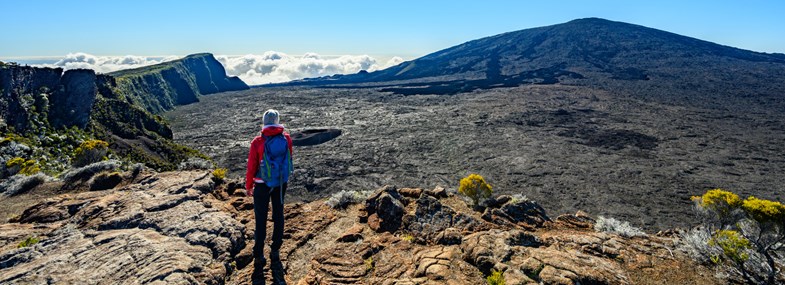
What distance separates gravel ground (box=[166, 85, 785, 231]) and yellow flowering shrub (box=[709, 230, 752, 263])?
13130mm

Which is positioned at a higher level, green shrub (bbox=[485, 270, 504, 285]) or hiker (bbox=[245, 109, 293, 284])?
hiker (bbox=[245, 109, 293, 284])

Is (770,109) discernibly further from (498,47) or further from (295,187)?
(498,47)

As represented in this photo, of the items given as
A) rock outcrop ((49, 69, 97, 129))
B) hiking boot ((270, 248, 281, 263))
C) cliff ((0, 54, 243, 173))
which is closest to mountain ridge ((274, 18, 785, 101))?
cliff ((0, 54, 243, 173))

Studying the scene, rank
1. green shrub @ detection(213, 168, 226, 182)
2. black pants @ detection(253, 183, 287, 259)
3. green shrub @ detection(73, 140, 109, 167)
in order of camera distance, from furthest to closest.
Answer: green shrub @ detection(73, 140, 109, 167), green shrub @ detection(213, 168, 226, 182), black pants @ detection(253, 183, 287, 259)

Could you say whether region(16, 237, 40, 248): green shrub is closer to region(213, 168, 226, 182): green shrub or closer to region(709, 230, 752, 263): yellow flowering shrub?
region(213, 168, 226, 182): green shrub

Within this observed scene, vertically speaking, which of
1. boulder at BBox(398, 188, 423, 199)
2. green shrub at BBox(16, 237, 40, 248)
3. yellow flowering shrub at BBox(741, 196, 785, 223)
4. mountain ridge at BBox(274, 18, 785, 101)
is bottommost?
boulder at BBox(398, 188, 423, 199)

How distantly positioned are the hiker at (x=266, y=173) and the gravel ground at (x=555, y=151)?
16313 mm

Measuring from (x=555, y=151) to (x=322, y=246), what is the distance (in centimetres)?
2809

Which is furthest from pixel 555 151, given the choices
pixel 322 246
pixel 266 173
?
pixel 266 173

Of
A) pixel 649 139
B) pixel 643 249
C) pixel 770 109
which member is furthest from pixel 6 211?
pixel 770 109

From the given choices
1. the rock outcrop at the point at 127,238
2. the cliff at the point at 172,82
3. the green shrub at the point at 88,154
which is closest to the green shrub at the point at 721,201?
the rock outcrop at the point at 127,238

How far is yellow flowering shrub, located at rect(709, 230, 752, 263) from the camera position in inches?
207

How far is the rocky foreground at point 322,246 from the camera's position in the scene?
4773mm

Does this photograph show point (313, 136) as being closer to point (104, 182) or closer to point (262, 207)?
point (104, 182)
